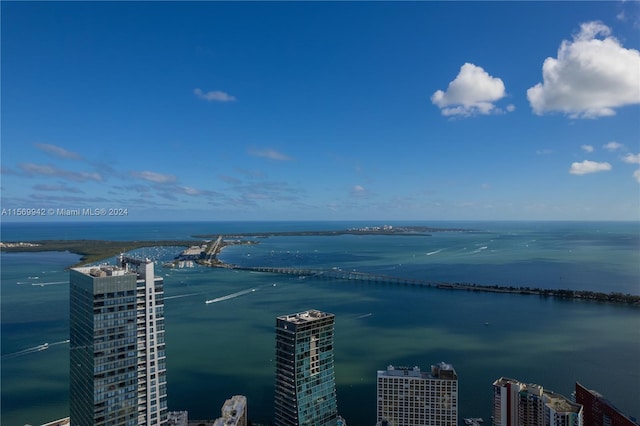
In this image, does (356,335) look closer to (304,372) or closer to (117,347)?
(304,372)

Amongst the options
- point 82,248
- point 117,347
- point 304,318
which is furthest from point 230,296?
point 82,248

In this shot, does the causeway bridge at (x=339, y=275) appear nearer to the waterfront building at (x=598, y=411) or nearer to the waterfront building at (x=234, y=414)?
the waterfront building at (x=598, y=411)

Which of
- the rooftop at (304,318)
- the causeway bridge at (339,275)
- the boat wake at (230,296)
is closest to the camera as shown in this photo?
the rooftop at (304,318)

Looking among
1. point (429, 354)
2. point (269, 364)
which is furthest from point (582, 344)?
point (269, 364)

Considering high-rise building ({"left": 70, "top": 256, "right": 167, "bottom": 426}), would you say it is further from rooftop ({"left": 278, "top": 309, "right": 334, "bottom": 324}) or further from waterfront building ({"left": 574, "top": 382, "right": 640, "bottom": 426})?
waterfront building ({"left": 574, "top": 382, "right": 640, "bottom": 426})

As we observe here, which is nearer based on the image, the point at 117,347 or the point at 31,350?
the point at 117,347

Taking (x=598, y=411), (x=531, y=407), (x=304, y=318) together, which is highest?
(x=304, y=318)

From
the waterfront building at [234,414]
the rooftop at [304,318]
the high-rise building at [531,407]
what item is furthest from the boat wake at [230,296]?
the high-rise building at [531,407]
